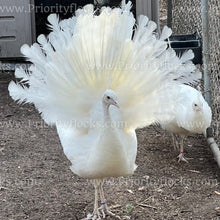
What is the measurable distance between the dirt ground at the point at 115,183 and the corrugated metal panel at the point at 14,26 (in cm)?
184

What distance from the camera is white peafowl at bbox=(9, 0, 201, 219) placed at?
3.52 m

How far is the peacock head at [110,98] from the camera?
11.1 feet

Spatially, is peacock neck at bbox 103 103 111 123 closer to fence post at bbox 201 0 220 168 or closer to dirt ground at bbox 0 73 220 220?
dirt ground at bbox 0 73 220 220

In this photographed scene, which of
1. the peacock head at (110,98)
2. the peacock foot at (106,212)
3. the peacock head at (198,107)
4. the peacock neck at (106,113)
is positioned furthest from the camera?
the peacock head at (198,107)

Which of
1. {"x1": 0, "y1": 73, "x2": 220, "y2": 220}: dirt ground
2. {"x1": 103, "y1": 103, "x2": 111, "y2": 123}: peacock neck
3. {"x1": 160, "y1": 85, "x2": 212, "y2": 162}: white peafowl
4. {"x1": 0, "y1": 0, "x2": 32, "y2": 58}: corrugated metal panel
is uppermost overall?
{"x1": 0, "y1": 0, "x2": 32, "y2": 58}: corrugated metal panel

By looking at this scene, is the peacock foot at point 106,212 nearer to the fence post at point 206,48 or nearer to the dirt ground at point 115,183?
the dirt ground at point 115,183

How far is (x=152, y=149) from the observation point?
18.2ft

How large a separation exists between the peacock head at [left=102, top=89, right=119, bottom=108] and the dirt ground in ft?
4.00

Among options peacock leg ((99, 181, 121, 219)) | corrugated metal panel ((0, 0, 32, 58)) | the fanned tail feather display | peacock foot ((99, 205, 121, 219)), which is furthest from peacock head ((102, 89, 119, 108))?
corrugated metal panel ((0, 0, 32, 58))

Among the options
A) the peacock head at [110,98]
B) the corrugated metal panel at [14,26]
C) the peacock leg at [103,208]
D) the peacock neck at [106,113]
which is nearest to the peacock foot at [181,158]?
the peacock leg at [103,208]

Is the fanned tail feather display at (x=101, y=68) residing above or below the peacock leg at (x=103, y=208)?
above

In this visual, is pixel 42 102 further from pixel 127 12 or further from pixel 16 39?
pixel 16 39

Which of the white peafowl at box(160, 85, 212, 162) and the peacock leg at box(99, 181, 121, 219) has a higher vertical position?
the white peafowl at box(160, 85, 212, 162)

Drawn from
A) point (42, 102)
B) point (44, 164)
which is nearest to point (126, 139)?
point (42, 102)
